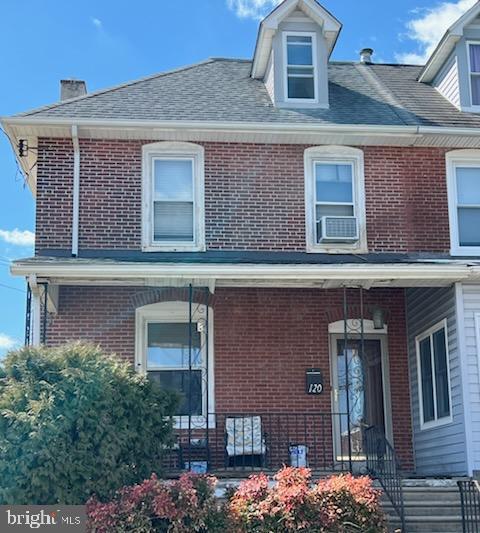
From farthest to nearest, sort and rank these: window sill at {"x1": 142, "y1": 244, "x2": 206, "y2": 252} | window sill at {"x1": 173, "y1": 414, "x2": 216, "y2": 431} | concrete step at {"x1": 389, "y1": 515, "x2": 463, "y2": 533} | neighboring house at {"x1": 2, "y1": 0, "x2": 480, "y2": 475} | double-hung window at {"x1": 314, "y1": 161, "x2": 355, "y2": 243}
A: 1. double-hung window at {"x1": 314, "y1": 161, "x2": 355, "y2": 243}
2. window sill at {"x1": 142, "y1": 244, "x2": 206, "y2": 252}
3. neighboring house at {"x1": 2, "y1": 0, "x2": 480, "y2": 475}
4. window sill at {"x1": 173, "y1": 414, "x2": 216, "y2": 431}
5. concrete step at {"x1": 389, "y1": 515, "x2": 463, "y2": 533}

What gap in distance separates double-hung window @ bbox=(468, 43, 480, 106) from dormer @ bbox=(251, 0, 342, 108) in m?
2.32

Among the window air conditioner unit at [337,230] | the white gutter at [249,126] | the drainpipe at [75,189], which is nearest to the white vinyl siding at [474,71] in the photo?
the white gutter at [249,126]

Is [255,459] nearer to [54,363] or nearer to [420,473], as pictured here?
[420,473]

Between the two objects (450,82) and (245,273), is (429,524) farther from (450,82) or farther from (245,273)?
(450,82)

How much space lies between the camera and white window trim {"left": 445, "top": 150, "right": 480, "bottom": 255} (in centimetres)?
1415

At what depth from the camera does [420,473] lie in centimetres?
1359

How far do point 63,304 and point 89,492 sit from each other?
4548mm

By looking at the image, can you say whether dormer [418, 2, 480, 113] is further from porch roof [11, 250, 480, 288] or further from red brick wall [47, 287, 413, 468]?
red brick wall [47, 287, 413, 468]

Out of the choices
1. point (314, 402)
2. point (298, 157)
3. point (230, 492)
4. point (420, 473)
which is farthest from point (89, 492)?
point (298, 157)

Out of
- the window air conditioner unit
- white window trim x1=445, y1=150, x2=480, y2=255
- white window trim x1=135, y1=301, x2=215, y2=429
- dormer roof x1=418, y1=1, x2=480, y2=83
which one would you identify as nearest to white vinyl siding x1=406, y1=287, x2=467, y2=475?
white window trim x1=445, y1=150, x2=480, y2=255

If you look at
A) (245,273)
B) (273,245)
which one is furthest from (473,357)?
(273,245)

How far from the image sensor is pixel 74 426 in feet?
31.7

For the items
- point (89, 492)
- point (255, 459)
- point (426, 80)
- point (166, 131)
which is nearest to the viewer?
point (89, 492)

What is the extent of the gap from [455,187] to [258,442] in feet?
17.1
